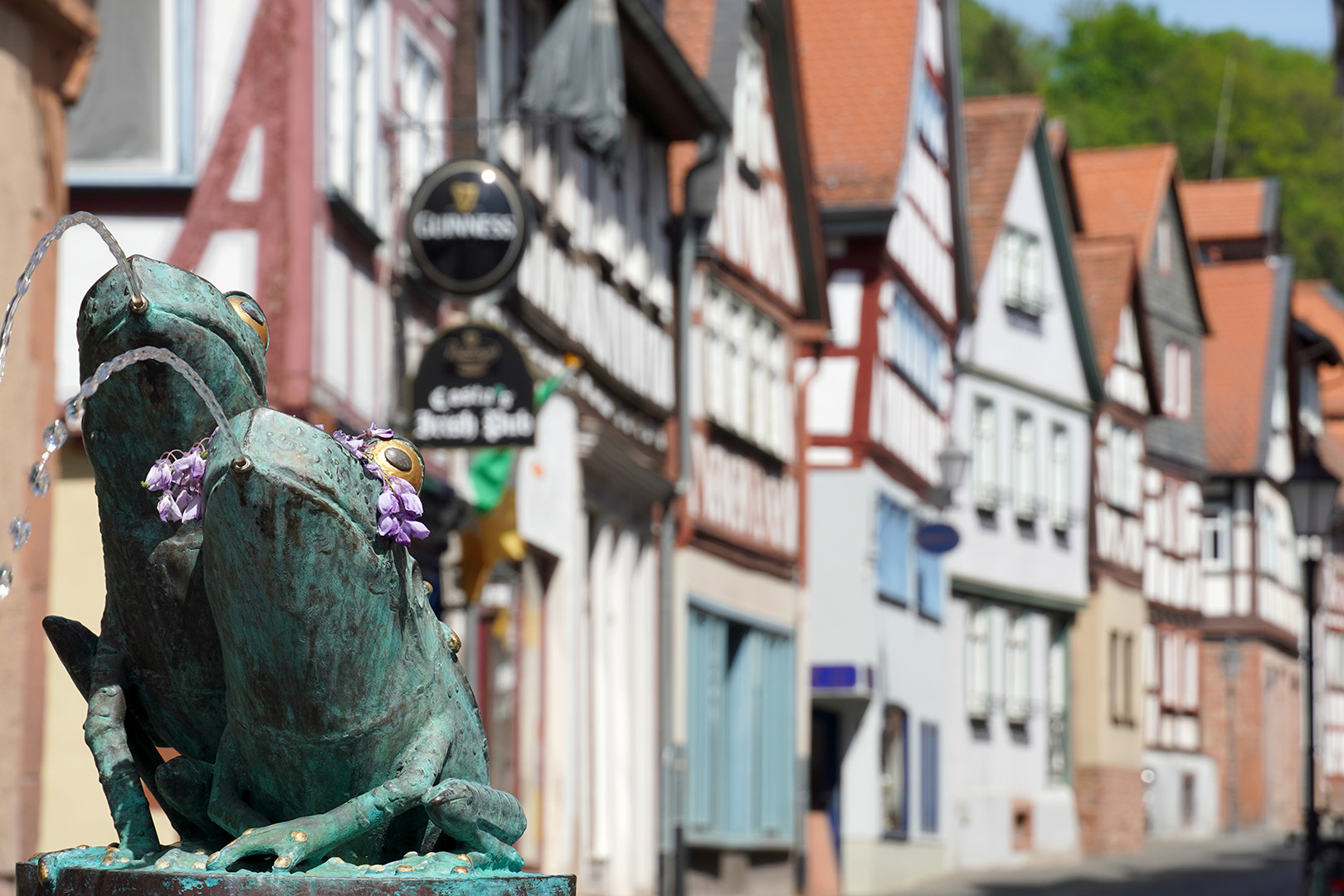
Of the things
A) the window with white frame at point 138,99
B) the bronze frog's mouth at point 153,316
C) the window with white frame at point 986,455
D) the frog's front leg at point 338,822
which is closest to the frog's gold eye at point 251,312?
the bronze frog's mouth at point 153,316

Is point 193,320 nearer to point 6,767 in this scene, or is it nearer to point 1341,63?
point 6,767

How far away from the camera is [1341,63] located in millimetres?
25875

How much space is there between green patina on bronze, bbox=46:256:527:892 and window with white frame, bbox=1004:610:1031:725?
1235 inches

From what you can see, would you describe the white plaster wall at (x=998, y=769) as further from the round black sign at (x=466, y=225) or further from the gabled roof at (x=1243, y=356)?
the round black sign at (x=466, y=225)

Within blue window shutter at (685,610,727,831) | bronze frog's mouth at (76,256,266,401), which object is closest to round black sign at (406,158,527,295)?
blue window shutter at (685,610,727,831)

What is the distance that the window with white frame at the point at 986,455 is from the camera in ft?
111

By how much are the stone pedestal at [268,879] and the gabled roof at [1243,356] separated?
147ft

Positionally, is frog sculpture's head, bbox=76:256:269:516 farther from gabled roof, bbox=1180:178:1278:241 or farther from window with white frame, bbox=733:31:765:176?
gabled roof, bbox=1180:178:1278:241

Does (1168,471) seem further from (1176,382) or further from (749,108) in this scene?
(749,108)

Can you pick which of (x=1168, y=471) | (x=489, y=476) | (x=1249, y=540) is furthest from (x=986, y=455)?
(x=489, y=476)

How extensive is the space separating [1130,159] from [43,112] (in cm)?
3557

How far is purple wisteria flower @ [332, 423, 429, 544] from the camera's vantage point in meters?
3.37

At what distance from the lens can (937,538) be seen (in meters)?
28.2

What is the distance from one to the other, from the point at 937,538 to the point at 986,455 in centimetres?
630
